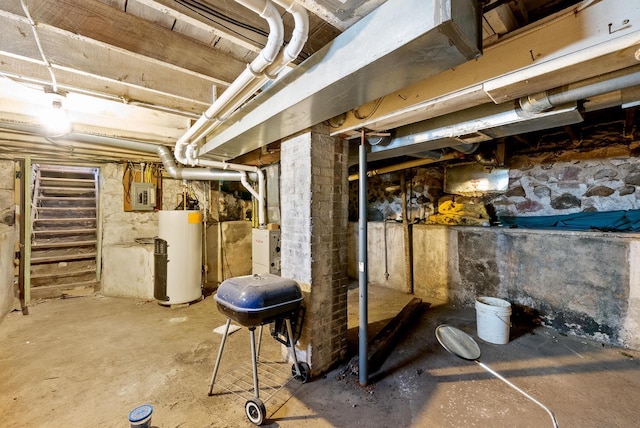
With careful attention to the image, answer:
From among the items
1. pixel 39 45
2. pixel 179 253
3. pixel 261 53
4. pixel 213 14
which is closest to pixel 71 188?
pixel 179 253

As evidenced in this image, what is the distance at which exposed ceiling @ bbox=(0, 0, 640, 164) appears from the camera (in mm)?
1088

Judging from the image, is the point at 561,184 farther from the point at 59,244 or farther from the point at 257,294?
the point at 59,244

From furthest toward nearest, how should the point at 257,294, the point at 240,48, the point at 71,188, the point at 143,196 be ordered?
the point at 71,188 → the point at 143,196 → the point at 257,294 → the point at 240,48

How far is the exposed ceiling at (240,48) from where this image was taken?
109 cm

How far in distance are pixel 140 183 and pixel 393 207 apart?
4499mm

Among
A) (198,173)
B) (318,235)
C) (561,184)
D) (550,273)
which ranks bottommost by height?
(550,273)

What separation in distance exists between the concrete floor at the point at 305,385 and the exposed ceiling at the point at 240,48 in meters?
2.05

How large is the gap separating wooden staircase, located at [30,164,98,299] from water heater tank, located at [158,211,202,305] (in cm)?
178

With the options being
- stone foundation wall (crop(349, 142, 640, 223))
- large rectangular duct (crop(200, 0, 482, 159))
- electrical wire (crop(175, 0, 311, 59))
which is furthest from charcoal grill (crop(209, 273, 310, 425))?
stone foundation wall (crop(349, 142, 640, 223))

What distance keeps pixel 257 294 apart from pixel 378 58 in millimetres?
1551

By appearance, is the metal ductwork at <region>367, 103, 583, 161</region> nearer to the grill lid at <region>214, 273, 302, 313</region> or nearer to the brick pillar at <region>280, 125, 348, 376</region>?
the brick pillar at <region>280, 125, 348, 376</region>

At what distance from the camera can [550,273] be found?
9.98 feet

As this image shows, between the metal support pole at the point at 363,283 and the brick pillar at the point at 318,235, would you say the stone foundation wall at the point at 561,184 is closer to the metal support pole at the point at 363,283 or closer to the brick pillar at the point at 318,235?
the brick pillar at the point at 318,235

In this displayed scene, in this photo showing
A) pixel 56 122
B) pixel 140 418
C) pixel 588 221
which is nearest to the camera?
pixel 140 418
